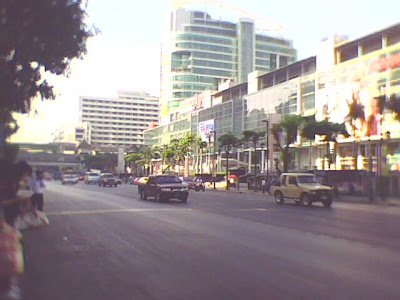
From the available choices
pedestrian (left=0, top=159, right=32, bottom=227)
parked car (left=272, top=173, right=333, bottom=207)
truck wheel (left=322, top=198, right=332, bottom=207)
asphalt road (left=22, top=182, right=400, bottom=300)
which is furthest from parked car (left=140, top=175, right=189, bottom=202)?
pedestrian (left=0, top=159, right=32, bottom=227)

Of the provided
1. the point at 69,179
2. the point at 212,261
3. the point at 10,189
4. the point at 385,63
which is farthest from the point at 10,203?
the point at 69,179

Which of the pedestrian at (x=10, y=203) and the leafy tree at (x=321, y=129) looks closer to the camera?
the pedestrian at (x=10, y=203)

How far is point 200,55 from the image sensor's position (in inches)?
5955

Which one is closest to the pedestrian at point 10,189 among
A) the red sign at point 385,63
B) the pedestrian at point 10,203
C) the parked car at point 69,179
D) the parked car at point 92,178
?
the pedestrian at point 10,203

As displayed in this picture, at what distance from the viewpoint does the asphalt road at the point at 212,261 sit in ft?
21.7

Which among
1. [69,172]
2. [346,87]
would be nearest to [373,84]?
[346,87]

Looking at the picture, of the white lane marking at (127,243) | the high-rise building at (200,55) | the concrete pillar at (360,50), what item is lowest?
the white lane marking at (127,243)

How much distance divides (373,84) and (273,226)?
1971 inches

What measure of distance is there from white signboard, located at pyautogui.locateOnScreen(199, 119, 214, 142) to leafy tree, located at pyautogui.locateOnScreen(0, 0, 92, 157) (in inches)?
3454

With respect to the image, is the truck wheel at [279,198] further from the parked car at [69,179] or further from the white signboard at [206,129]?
the white signboard at [206,129]

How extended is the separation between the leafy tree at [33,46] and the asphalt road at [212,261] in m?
4.48

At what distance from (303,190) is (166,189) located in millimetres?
7518

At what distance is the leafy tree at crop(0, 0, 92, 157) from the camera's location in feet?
39.3

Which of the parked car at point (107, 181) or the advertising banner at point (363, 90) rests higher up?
the advertising banner at point (363, 90)
